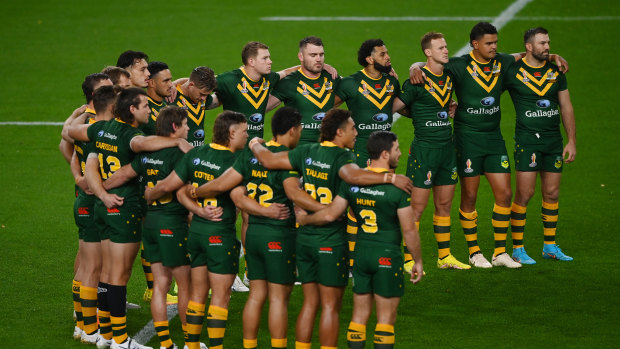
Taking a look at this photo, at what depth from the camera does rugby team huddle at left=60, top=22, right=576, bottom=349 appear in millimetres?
9117

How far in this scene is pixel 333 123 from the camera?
362 inches

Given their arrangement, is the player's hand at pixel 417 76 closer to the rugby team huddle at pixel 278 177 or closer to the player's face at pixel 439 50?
the rugby team huddle at pixel 278 177

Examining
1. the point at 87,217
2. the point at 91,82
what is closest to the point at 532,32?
the point at 91,82

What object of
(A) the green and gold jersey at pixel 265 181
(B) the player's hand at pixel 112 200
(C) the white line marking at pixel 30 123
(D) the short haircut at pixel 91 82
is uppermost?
(D) the short haircut at pixel 91 82

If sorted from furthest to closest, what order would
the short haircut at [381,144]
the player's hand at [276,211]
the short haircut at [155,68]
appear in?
the short haircut at [155,68] < the player's hand at [276,211] < the short haircut at [381,144]

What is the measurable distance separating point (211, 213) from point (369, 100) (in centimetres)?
364

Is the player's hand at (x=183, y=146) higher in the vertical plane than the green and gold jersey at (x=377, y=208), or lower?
higher

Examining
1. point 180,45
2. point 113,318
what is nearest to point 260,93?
point 113,318

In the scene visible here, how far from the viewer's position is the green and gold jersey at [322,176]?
30.0ft

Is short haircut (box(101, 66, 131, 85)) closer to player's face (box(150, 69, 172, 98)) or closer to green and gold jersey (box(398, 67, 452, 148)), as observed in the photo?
player's face (box(150, 69, 172, 98))

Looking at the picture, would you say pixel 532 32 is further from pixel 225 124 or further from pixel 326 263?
pixel 326 263

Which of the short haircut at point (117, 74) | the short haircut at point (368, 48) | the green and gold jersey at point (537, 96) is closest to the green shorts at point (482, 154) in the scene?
the green and gold jersey at point (537, 96)

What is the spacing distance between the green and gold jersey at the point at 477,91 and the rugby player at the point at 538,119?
1.15 ft

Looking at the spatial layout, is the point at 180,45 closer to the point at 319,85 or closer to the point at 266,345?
the point at 319,85
